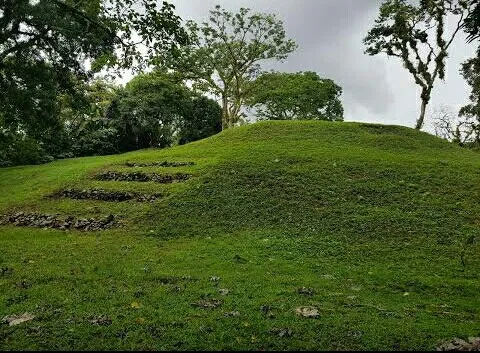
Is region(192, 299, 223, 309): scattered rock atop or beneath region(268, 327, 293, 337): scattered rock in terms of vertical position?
beneath

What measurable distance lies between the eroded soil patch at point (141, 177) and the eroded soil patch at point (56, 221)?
419 centimetres

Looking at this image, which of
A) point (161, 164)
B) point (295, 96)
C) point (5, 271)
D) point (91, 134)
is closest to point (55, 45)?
point (5, 271)

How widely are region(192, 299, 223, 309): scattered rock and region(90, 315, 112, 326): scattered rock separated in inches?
60.8

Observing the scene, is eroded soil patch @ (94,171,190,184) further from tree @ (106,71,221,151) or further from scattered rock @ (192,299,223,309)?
tree @ (106,71,221,151)

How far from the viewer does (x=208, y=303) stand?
327 inches

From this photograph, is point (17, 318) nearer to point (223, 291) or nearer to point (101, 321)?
point (101, 321)

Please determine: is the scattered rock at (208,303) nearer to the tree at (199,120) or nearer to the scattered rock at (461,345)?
the scattered rock at (461,345)

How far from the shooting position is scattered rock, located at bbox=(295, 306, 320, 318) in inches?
300

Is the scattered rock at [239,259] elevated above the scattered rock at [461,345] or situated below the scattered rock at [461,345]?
above

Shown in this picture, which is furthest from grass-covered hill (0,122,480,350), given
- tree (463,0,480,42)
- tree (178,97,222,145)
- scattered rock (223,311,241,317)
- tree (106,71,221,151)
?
tree (178,97,222,145)

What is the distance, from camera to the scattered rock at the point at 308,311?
762 centimetres

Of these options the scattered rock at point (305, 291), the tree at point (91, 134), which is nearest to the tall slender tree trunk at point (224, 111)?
the tree at point (91, 134)

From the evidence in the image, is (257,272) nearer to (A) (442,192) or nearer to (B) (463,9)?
(A) (442,192)

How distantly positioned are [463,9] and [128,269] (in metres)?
32.8
